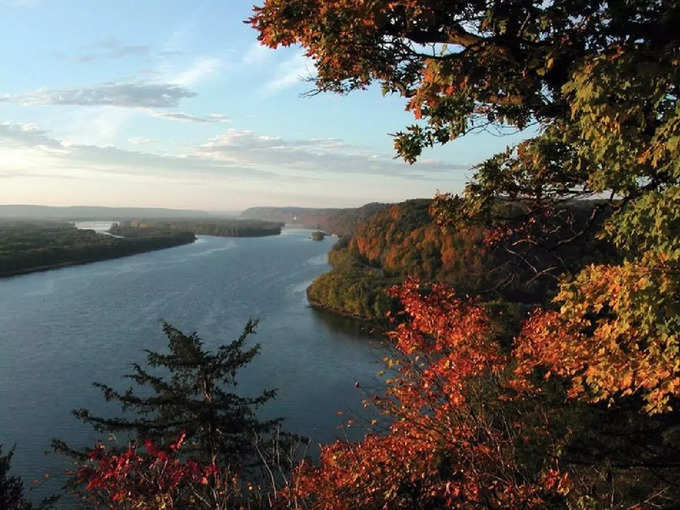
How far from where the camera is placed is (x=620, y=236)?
708cm

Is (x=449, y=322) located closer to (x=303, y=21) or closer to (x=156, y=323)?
(x=303, y=21)

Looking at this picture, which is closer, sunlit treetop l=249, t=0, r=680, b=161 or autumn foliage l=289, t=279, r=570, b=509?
sunlit treetop l=249, t=0, r=680, b=161

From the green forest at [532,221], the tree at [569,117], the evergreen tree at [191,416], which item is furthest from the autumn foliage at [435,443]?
the evergreen tree at [191,416]

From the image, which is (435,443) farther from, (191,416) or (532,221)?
(191,416)

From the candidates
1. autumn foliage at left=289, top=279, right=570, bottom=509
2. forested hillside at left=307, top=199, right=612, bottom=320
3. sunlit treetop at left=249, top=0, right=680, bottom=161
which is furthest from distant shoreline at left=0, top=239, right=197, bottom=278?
sunlit treetop at left=249, top=0, right=680, bottom=161

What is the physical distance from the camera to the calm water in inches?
1254

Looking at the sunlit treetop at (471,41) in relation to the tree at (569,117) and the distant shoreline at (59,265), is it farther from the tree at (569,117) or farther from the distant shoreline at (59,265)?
the distant shoreline at (59,265)

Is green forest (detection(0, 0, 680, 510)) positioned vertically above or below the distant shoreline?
above

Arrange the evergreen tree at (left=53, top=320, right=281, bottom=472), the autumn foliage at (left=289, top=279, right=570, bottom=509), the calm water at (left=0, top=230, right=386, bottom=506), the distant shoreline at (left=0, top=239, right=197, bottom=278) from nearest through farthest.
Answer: the autumn foliage at (left=289, top=279, right=570, bottom=509), the evergreen tree at (left=53, top=320, right=281, bottom=472), the calm water at (left=0, top=230, right=386, bottom=506), the distant shoreline at (left=0, top=239, right=197, bottom=278)

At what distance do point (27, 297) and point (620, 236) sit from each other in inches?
3157

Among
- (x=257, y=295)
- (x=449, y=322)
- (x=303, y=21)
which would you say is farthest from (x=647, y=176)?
(x=257, y=295)

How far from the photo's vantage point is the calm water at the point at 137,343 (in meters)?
31.9

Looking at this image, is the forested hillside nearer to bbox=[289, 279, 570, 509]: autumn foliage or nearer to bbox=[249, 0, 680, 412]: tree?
bbox=[289, 279, 570, 509]: autumn foliage

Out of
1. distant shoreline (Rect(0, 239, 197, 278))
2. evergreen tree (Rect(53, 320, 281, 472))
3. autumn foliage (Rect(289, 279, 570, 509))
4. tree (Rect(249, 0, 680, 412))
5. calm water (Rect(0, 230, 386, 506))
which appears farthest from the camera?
distant shoreline (Rect(0, 239, 197, 278))
